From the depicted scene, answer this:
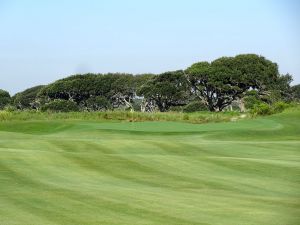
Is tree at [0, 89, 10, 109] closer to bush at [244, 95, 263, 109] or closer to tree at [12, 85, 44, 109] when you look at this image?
tree at [12, 85, 44, 109]

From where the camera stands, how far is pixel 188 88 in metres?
80.2

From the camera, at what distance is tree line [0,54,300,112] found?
2933 inches

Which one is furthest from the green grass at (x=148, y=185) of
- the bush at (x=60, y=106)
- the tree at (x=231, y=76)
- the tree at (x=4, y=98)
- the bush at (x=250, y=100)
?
the tree at (x=4, y=98)

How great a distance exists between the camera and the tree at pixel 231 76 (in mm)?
74312

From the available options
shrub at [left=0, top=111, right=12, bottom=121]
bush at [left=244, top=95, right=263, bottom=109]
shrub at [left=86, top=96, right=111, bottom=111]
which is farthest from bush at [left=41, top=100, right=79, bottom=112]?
A: shrub at [left=0, top=111, right=12, bottom=121]

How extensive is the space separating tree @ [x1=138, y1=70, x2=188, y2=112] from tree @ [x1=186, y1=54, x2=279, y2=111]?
5.45ft

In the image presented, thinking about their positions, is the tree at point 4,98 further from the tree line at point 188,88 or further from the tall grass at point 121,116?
the tall grass at point 121,116

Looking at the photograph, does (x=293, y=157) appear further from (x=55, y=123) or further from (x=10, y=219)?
(x=55, y=123)

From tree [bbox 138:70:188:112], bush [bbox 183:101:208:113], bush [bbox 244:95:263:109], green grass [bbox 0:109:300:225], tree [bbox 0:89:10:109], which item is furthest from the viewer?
tree [bbox 0:89:10:109]

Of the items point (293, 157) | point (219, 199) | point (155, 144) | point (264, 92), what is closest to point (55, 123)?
point (155, 144)

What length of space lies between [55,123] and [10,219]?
31922 millimetres

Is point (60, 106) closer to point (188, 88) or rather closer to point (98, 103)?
point (98, 103)

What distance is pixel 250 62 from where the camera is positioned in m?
75.1

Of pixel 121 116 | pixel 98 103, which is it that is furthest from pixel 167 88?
pixel 121 116
